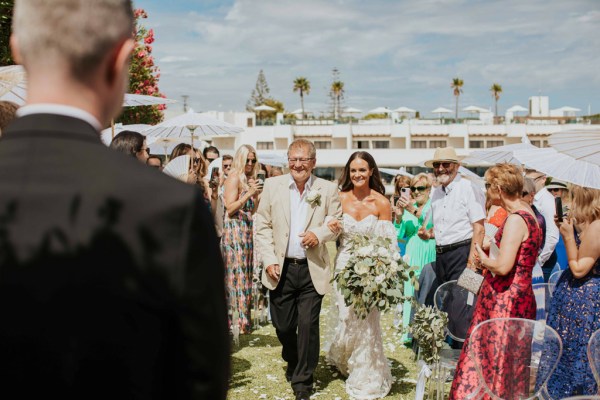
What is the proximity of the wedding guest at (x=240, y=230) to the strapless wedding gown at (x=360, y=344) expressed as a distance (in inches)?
72.1

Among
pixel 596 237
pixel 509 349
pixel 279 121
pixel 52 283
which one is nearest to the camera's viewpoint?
pixel 52 283

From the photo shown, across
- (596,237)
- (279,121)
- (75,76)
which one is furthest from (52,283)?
(279,121)

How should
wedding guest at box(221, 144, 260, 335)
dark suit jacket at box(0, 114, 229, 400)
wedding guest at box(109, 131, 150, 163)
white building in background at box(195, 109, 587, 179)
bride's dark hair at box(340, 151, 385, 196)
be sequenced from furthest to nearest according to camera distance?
white building in background at box(195, 109, 587, 179)
wedding guest at box(221, 144, 260, 335)
bride's dark hair at box(340, 151, 385, 196)
wedding guest at box(109, 131, 150, 163)
dark suit jacket at box(0, 114, 229, 400)

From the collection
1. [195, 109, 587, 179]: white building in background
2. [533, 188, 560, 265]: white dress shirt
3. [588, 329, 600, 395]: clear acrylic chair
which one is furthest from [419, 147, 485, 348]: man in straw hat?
[195, 109, 587, 179]: white building in background

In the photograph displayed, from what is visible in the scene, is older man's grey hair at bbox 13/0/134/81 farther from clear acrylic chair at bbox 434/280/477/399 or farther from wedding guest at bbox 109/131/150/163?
clear acrylic chair at bbox 434/280/477/399

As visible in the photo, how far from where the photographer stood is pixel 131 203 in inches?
49.8

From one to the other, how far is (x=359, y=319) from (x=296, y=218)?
4.03 ft

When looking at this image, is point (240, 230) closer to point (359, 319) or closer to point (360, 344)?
point (359, 319)

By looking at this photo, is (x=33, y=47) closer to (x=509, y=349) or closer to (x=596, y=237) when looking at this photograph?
(x=509, y=349)

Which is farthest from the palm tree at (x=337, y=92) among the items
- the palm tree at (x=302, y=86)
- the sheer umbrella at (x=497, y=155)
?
the sheer umbrella at (x=497, y=155)

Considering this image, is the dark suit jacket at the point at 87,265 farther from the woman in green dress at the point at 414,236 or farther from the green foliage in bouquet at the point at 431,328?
the woman in green dress at the point at 414,236

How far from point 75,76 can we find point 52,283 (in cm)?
41

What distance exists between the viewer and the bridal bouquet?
6.39 meters

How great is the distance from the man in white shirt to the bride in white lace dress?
2544 millimetres
